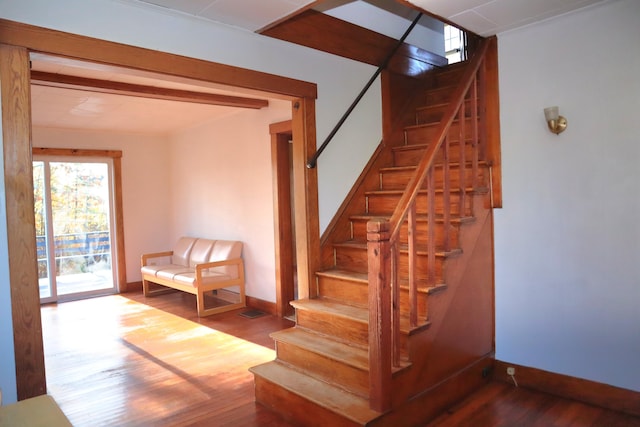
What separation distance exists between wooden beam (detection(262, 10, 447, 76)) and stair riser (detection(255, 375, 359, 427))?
2372 millimetres

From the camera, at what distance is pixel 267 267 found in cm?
537

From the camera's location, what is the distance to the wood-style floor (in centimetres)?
279

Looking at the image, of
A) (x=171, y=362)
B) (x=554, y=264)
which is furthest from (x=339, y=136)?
(x=171, y=362)

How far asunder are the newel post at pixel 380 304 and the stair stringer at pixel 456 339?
167mm

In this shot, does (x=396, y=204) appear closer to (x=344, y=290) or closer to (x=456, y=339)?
(x=344, y=290)

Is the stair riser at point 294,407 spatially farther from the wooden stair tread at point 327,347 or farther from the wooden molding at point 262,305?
the wooden molding at point 262,305

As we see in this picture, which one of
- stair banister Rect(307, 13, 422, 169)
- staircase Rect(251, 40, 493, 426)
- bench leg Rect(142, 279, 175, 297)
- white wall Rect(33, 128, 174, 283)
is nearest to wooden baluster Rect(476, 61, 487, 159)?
staircase Rect(251, 40, 493, 426)

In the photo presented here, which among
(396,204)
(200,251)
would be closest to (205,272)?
(200,251)

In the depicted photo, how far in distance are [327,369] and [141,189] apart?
5392 millimetres

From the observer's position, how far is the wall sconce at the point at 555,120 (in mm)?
2957

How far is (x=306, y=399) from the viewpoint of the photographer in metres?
2.60

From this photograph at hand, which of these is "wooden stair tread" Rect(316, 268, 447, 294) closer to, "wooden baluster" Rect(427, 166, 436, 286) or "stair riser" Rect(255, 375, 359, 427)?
"wooden baluster" Rect(427, 166, 436, 286)

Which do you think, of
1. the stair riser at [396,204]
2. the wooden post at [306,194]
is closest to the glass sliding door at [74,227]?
the wooden post at [306,194]

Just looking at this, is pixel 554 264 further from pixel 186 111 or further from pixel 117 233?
pixel 117 233
